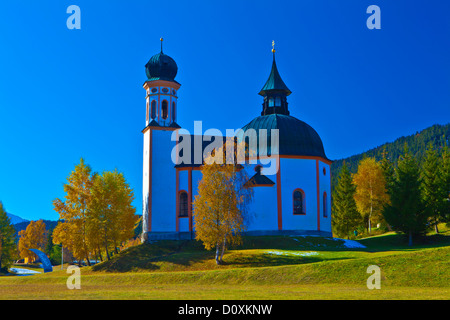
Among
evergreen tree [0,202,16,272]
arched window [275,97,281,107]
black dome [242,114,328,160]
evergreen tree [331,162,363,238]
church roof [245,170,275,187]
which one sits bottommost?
evergreen tree [0,202,16,272]

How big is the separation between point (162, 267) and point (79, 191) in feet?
39.4

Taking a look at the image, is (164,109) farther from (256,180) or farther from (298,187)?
(298,187)

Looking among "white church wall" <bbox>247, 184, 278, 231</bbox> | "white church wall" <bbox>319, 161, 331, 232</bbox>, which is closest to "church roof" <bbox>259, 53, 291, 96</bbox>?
"white church wall" <bbox>319, 161, 331, 232</bbox>

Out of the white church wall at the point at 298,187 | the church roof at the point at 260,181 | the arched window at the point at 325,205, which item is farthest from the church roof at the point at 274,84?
the arched window at the point at 325,205

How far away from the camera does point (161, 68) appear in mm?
49969

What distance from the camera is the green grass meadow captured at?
1975 centimetres

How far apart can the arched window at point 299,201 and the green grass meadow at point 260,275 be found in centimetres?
309

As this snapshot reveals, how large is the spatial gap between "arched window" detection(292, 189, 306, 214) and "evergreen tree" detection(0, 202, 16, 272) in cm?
3830

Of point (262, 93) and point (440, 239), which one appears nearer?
point (440, 239)

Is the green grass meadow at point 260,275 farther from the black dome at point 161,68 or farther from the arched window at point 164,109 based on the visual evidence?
the black dome at point 161,68

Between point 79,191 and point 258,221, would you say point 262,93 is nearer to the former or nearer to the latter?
point 258,221

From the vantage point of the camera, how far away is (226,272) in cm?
2847

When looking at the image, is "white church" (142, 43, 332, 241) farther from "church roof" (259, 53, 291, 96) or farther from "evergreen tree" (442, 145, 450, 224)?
"evergreen tree" (442, 145, 450, 224)
